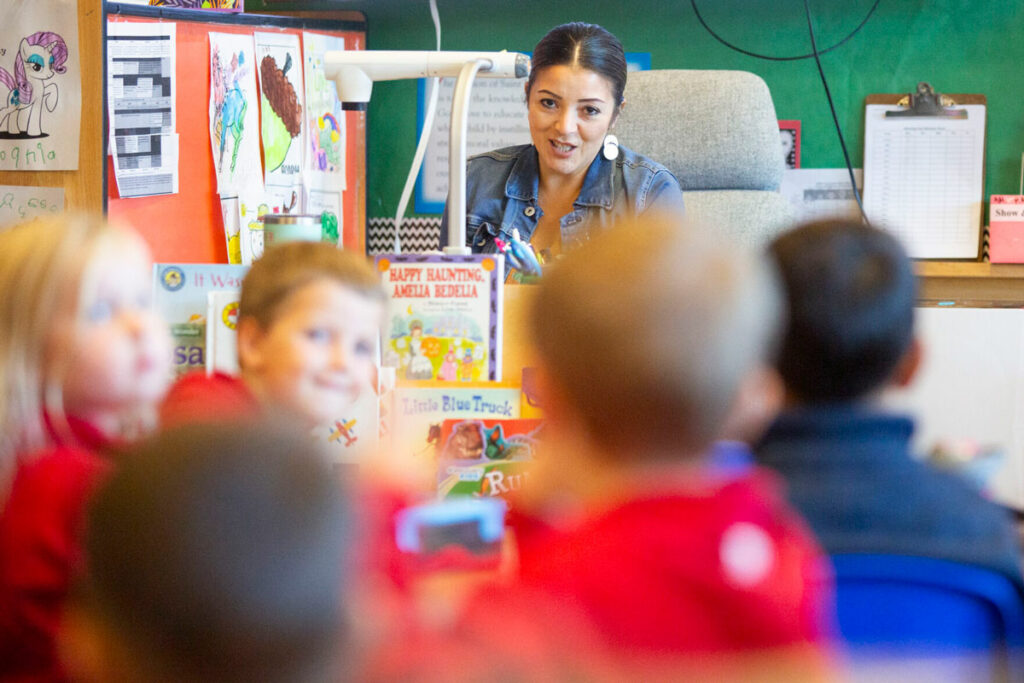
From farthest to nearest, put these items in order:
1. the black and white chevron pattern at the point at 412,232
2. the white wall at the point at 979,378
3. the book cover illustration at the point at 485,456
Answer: the black and white chevron pattern at the point at 412,232 → the white wall at the point at 979,378 → the book cover illustration at the point at 485,456

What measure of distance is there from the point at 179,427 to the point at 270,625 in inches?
3.6

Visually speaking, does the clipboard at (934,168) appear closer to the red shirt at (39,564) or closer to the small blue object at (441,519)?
the small blue object at (441,519)

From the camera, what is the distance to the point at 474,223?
213cm

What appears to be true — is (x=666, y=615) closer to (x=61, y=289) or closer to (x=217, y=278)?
(x=61, y=289)

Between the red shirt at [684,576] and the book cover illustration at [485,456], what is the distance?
0.46 meters

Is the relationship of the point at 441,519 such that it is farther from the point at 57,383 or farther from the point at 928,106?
the point at 928,106

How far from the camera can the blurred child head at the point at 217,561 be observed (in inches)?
16.1

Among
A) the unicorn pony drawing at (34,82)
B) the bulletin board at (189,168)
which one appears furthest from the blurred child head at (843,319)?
the bulletin board at (189,168)

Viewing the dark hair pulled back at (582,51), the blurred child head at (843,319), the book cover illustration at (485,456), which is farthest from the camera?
the dark hair pulled back at (582,51)

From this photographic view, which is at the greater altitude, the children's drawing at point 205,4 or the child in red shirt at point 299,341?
the children's drawing at point 205,4

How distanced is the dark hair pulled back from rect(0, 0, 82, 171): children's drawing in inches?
35.2

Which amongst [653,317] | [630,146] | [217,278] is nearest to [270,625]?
[653,317]

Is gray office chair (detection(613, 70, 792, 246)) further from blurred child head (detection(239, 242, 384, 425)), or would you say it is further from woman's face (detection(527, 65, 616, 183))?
blurred child head (detection(239, 242, 384, 425))

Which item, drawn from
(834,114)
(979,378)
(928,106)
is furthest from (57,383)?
(928,106)
